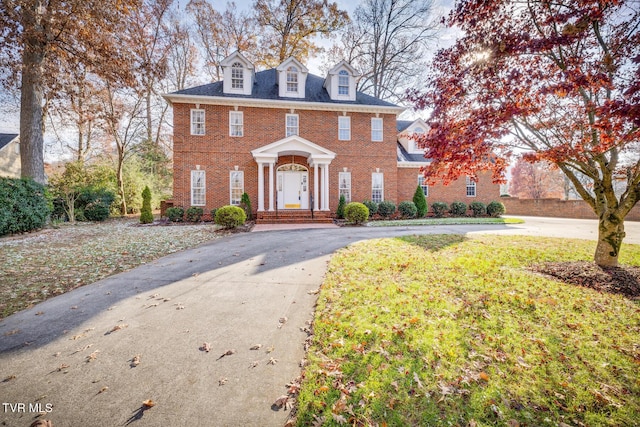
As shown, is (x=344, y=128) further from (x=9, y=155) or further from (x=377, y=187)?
(x=9, y=155)

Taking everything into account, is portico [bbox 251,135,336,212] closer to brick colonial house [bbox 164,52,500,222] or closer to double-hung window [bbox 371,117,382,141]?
brick colonial house [bbox 164,52,500,222]

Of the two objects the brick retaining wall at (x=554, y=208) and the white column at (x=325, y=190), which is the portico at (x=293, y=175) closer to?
the white column at (x=325, y=190)

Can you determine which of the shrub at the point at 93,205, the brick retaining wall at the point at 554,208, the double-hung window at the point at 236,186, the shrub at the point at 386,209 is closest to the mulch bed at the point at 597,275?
the shrub at the point at 386,209

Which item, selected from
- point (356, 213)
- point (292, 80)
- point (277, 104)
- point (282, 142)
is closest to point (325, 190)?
point (356, 213)

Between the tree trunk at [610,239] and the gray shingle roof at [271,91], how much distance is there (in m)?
13.2

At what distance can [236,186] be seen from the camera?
1550 centimetres

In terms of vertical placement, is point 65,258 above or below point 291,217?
below

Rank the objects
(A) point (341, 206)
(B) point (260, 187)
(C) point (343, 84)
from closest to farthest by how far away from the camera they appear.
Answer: (B) point (260, 187) → (A) point (341, 206) → (C) point (343, 84)

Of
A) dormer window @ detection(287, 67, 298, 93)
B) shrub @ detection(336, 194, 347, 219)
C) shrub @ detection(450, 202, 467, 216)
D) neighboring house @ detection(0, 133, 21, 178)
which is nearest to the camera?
shrub @ detection(336, 194, 347, 219)

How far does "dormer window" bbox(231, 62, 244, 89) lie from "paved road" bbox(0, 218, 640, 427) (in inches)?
539

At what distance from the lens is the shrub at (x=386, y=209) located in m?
16.0

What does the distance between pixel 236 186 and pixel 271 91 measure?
619 cm

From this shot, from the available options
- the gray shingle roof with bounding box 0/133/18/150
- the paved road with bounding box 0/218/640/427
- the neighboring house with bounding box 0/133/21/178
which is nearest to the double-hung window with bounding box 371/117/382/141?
the paved road with bounding box 0/218/640/427

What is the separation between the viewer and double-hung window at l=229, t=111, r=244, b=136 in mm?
15398
